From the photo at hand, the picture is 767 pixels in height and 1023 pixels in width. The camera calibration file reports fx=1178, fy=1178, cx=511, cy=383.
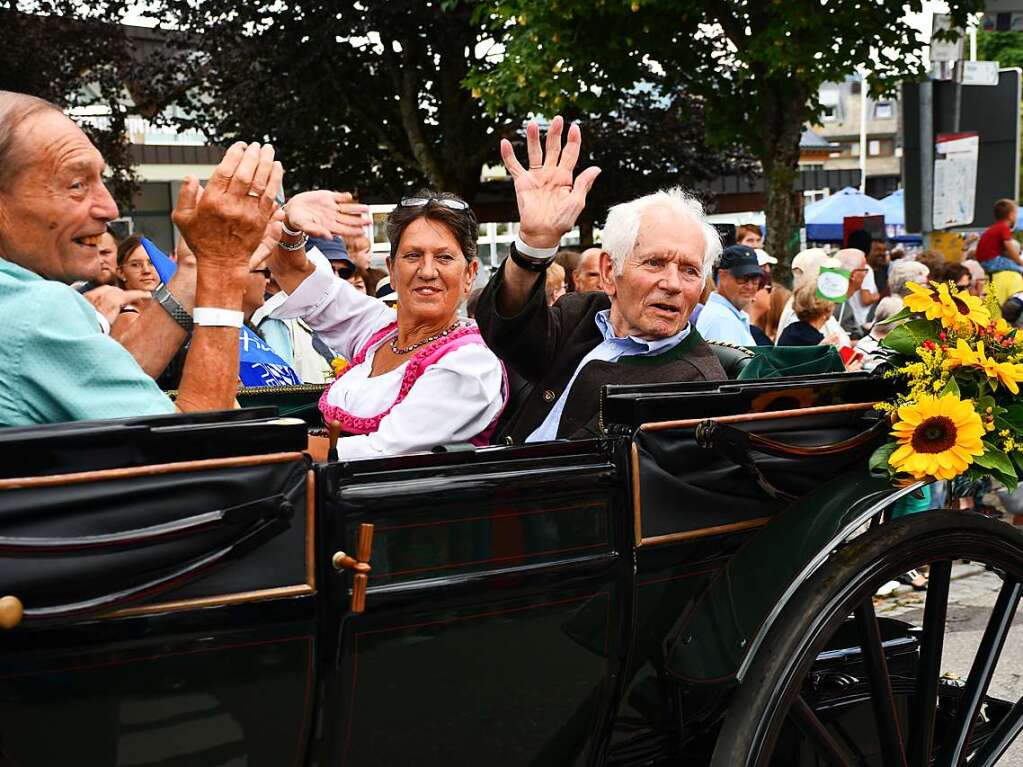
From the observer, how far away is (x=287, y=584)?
→ 5.71 ft

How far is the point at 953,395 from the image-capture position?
224cm

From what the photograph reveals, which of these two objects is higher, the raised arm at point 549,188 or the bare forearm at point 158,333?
the raised arm at point 549,188

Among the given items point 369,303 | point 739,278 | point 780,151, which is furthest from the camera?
point 780,151

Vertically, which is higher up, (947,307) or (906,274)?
(947,307)

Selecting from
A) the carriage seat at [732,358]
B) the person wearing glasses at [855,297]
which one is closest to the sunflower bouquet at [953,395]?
the carriage seat at [732,358]

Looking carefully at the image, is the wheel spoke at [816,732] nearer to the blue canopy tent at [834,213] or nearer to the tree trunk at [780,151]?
the tree trunk at [780,151]

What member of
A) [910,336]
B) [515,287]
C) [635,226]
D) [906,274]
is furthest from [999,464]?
[906,274]

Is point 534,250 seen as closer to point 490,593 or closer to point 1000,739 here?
point 490,593

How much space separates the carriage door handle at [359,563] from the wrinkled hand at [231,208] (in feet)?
1.95

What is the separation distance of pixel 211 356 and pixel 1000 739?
1.79 meters

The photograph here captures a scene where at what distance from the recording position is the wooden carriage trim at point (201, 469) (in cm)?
154

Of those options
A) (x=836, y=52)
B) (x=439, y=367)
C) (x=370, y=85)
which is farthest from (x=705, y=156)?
(x=439, y=367)

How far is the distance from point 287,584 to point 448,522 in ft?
0.94

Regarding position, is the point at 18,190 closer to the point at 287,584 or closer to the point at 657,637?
the point at 287,584
